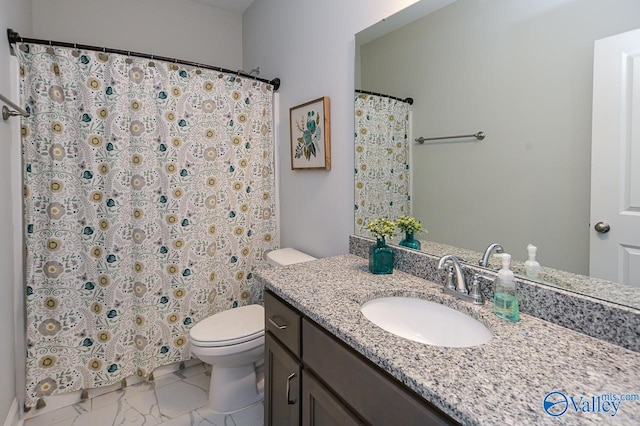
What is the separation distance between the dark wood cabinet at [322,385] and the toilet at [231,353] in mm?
421

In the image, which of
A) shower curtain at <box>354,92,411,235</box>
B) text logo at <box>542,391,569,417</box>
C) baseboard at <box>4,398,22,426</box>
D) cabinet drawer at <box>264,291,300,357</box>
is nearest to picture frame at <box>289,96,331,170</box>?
shower curtain at <box>354,92,411,235</box>

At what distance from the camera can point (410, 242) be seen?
4.69 feet

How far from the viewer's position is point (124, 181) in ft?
6.24

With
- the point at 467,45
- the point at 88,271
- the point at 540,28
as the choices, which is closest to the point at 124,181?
the point at 88,271

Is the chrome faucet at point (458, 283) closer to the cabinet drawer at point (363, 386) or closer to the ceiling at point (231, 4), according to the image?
the cabinet drawer at point (363, 386)

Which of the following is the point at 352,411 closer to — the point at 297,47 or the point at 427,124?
the point at 427,124

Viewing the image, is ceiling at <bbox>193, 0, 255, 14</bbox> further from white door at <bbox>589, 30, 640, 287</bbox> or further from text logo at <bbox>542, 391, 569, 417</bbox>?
text logo at <bbox>542, 391, 569, 417</bbox>

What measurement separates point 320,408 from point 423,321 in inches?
17.4

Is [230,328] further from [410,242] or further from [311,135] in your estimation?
[311,135]

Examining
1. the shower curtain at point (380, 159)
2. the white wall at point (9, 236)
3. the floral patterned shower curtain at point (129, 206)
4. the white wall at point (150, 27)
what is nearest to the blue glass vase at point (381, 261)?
the shower curtain at point (380, 159)

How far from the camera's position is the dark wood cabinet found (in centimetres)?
74

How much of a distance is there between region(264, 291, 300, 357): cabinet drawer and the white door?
0.91 m

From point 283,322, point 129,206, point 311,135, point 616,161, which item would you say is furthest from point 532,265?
point 129,206

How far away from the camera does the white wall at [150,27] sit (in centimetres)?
210
